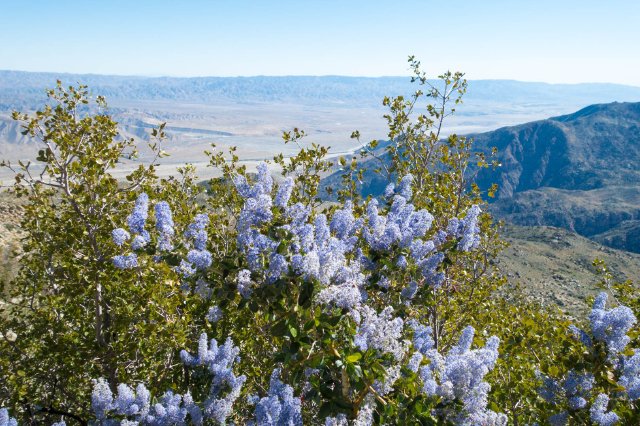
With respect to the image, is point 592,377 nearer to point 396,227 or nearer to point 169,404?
point 396,227

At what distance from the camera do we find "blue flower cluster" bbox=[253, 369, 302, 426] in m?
4.32

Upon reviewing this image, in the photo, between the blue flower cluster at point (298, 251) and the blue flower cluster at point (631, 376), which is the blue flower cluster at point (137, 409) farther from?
the blue flower cluster at point (631, 376)

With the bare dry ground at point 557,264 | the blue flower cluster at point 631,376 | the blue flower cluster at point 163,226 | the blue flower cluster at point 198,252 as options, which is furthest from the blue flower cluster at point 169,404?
the bare dry ground at point 557,264

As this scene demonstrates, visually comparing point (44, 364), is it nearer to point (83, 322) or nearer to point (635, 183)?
point (83, 322)

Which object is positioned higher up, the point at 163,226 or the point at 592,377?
the point at 163,226

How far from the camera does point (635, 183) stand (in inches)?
7662

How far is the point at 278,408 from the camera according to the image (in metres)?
4.35

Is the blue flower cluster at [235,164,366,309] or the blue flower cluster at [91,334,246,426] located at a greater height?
the blue flower cluster at [235,164,366,309]

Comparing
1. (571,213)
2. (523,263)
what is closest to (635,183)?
(571,213)

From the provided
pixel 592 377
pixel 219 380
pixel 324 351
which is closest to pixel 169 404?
pixel 219 380

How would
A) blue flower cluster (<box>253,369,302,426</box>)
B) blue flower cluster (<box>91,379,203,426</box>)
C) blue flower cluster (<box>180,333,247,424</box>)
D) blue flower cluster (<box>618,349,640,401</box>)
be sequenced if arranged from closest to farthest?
blue flower cluster (<box>253,369,302,426</box>) < blue flower cluster (<box>91,379,203,426</box>) < blue flower cluster (<box>180,333,247,424</box>) < blue flower cluster (<box>618,349,640,401</box>)

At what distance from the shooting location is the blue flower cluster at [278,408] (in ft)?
14.2

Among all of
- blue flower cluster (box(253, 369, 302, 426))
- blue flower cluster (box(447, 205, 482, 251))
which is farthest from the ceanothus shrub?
blue flower cluster (box(447, 205, 482, 251))

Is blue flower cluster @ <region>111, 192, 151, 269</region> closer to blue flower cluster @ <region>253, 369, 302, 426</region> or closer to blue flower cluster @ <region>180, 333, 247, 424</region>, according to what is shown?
blue flower cluster @ <region>180, 333, 247, 424</region>
